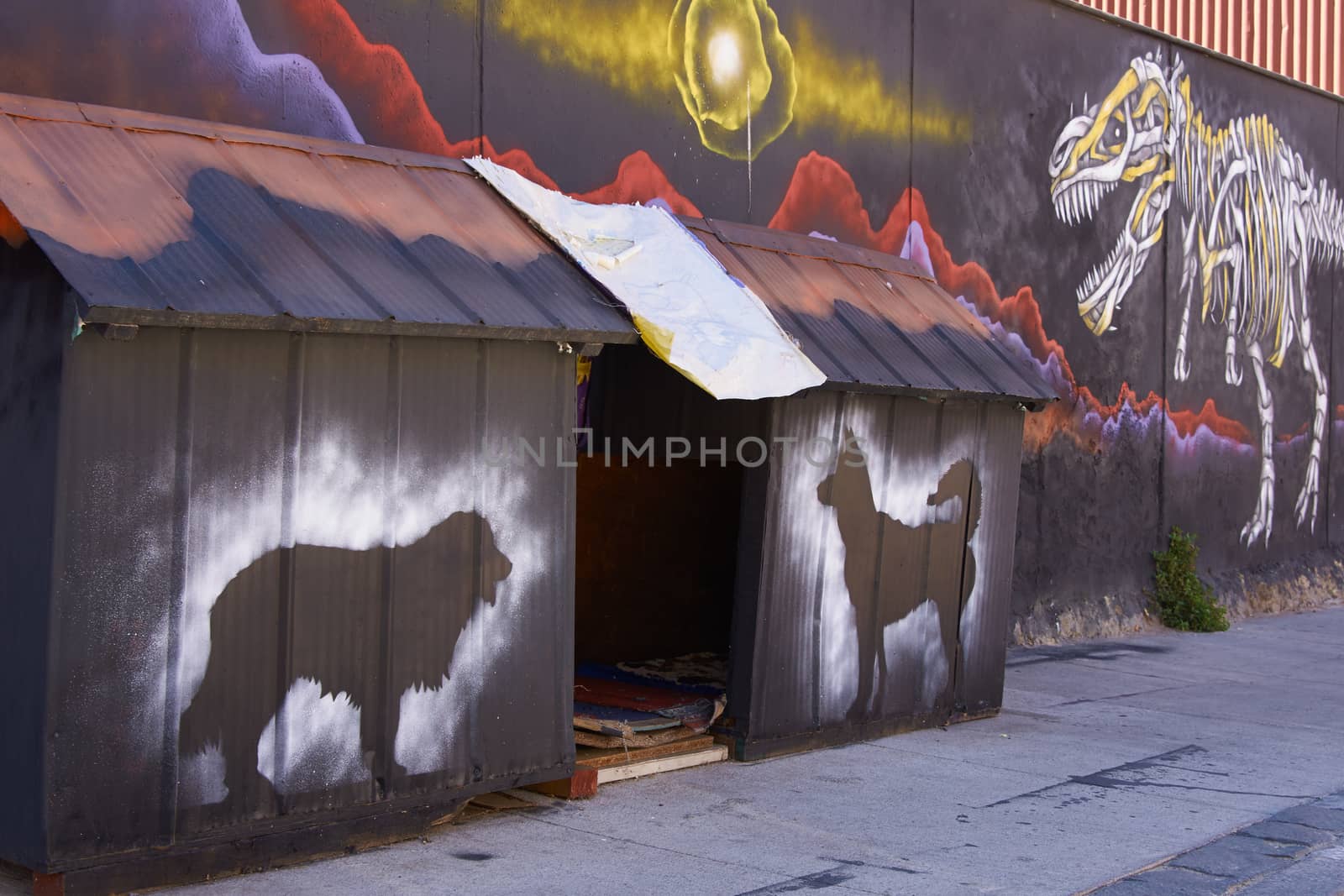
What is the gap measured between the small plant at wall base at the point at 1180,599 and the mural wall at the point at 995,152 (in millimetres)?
280

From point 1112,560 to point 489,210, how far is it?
26.3 feet

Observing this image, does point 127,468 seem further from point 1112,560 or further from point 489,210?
point 1112,560

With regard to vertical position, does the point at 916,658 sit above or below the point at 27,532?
below

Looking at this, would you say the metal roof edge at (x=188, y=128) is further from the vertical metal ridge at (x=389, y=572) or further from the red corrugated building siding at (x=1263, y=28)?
the red corrugated building siding at (x=1263, y=28)

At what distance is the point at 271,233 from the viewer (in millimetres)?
5156

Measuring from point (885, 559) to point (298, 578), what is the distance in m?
3.58

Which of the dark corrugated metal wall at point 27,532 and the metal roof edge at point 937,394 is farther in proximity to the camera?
the metal roof edge at point 937,394

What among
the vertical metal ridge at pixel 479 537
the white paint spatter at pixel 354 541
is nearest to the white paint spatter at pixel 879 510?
the white paint spatter at pixel 354 541

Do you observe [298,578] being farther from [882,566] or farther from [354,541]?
[882,566]

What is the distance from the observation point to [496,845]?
5.52 meters

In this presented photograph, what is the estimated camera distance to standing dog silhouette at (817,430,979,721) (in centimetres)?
738

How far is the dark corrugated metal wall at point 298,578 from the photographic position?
4543 millimetres

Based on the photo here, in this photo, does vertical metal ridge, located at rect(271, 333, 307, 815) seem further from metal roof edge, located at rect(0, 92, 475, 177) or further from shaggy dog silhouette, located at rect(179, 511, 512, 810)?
metal roof edge, located at rect(0, 92, 475, 177)

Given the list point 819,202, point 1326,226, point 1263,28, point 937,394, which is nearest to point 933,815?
point 937,394
